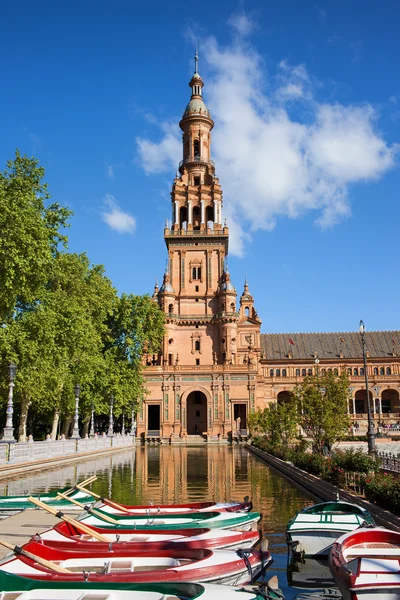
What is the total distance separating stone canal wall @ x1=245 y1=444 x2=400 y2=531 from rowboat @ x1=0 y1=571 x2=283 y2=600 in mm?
6848

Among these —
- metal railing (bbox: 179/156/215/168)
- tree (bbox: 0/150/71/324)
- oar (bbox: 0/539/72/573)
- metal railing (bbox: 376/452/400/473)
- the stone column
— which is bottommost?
oar (bbox: 0/539/72/573)

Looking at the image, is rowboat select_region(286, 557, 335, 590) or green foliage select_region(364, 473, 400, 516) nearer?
rowboat select_region(286, 557, 335, 590)

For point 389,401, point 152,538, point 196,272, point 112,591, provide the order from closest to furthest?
point 112,591
point 152,538
point 196,272
point 389,401

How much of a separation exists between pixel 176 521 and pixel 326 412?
16712 millimetres

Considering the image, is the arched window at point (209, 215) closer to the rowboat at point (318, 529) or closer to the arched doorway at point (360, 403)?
the arched doorway at point (360, 403)

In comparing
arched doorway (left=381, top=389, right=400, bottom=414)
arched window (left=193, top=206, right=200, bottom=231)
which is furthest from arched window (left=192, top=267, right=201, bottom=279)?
arched doorway (left=381, top=389, right=400, bottom=414)

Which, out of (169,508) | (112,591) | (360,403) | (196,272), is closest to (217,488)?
(169,508)

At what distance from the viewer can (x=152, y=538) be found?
10.3 metres

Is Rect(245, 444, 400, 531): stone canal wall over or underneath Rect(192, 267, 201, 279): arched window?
underneath

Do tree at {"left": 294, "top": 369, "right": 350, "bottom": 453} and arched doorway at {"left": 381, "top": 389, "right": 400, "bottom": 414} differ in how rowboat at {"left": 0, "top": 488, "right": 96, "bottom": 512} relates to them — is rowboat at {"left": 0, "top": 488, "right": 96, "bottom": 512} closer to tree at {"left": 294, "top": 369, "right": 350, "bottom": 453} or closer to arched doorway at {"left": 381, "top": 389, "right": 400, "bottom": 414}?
tree at {"left": 294, "top": 369, "right": 350, "bottom": 453}

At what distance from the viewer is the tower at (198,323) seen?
64938 millimetres

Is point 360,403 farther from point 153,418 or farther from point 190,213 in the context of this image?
point 190,213

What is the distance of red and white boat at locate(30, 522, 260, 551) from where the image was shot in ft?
29.5

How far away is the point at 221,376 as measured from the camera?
65562 millimetres
